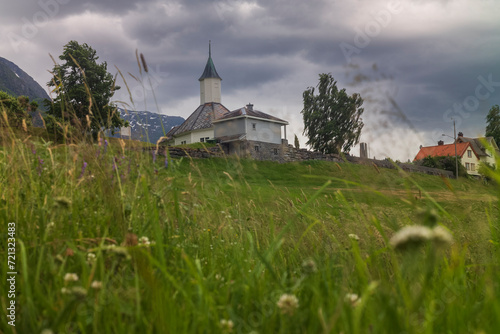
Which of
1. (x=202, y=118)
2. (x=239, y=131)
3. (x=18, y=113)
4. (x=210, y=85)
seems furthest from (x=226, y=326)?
(x=210, y=85)

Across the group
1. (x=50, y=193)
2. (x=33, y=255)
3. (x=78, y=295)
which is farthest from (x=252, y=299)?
(x=50, y=193)

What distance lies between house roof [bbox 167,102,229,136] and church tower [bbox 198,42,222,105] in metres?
2.56

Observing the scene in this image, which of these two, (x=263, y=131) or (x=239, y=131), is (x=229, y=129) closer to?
(x=239, y=131)

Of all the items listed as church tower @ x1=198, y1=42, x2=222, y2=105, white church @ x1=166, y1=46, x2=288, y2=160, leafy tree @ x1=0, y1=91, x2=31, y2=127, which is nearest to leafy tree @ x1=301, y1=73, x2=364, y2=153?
white church @ x1=166, y1=46, x2=288, y2=160

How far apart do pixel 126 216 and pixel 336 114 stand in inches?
1695

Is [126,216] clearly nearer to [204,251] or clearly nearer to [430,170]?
[204,251]

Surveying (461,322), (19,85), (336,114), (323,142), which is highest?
(19,85)

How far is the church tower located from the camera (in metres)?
56.0

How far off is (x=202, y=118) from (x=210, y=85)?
11.1 m

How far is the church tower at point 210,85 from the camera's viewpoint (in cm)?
5600

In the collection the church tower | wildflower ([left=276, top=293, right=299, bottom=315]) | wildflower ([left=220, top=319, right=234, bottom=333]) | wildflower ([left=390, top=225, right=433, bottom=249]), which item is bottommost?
wildflower ([left=220, top=319, right=234, bottom=333])

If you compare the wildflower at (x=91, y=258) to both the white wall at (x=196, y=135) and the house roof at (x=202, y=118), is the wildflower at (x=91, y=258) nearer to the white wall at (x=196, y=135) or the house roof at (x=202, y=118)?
the house roof at (x=202, y=118)

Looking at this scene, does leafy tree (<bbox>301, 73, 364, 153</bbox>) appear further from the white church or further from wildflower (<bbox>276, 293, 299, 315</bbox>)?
wildflower (<bbox>276, 293, 299, 315</bbox>)

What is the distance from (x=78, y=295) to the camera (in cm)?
97
